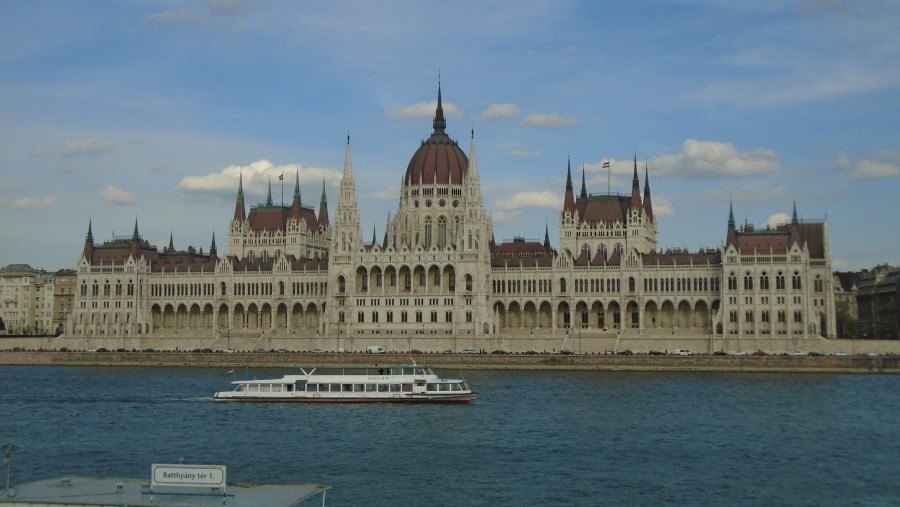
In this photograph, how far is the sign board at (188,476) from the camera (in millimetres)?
31922

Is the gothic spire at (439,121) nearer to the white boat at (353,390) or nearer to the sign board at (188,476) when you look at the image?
the white boat at (353,390)

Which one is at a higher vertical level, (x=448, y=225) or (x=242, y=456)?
(x=448, y=225)

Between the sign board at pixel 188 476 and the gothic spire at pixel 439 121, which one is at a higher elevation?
the gothic spire at pixel 439 121

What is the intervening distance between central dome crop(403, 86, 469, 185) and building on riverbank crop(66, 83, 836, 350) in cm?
23

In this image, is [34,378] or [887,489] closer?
[887,489]

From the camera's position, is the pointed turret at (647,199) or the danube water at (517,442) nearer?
the danube water at (517,442)

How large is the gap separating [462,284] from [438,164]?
20.3 m

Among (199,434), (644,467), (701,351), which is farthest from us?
(701,351)

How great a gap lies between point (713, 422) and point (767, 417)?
14.8 ft

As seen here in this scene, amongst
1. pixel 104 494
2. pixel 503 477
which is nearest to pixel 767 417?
pixel 503 477

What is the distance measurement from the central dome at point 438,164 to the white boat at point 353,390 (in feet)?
215

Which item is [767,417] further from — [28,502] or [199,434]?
[28,502]

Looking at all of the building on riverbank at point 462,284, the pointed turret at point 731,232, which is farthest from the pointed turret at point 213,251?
the pointed turret at point 731,232

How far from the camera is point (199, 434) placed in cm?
6250
